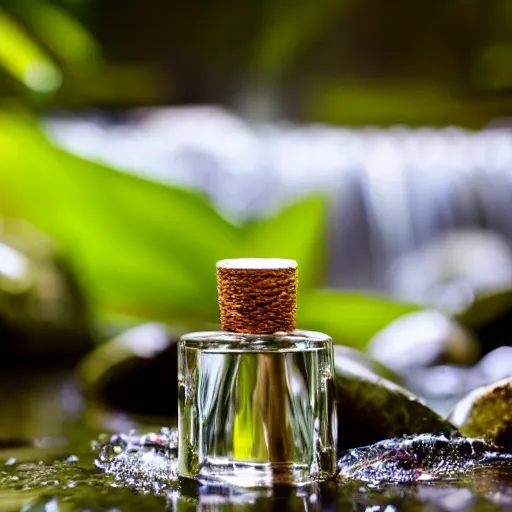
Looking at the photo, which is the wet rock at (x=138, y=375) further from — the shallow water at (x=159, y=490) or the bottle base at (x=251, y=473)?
the bottle base at (x=251, y=473)

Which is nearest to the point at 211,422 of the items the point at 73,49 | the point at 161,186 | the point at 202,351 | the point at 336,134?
the point at 202,351

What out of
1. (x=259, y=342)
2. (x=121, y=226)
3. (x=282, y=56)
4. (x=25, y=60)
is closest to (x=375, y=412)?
(x=259, y=342)

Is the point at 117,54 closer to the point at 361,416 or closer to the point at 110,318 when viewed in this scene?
the point at 110,318

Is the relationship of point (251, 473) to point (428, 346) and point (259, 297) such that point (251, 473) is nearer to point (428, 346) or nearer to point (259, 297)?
point (259, 297)

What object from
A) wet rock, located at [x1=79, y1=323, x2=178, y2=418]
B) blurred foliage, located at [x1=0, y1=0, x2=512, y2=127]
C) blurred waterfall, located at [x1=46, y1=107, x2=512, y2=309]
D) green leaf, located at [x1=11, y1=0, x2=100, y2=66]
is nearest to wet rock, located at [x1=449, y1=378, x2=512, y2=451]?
wet rock, located at [x1=79, y1=323, x2=178, y2=418]

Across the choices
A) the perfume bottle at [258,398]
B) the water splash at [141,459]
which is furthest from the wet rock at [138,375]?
the perfume bottle at [258,398]
